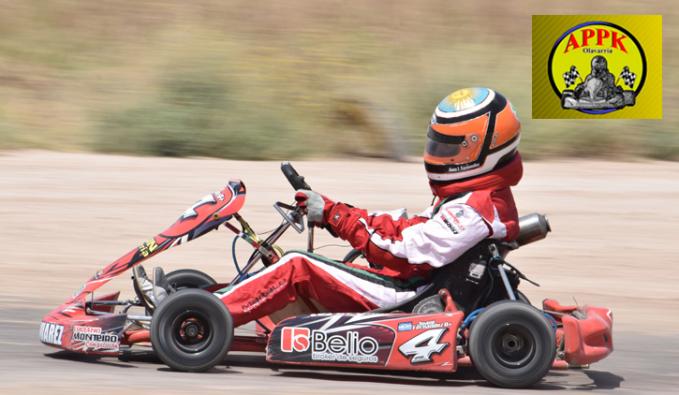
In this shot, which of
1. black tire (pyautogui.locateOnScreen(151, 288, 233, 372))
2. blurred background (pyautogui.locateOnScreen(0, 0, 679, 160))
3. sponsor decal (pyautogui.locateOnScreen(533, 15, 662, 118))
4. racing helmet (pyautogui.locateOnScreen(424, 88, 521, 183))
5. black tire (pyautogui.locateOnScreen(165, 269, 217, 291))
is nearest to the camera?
black tire (pyautogui.locateOnScreen(151, 288, 233, 372))

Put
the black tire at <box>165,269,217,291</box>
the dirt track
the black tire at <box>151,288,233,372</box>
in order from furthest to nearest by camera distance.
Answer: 1. the black tire at <box>165,269,217,291</box>
2. the dirt track
3. the black tire at <box>151,288,233,372</box>

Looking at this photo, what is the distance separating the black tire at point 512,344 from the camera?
18.3 feet

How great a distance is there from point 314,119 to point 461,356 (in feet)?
35.0

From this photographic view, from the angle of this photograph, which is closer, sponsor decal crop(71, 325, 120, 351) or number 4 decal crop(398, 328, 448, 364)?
number 4 decal crop(398, 328, 448, 364)

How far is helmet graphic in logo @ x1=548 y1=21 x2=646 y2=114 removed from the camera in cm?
1515

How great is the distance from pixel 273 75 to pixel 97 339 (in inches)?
504

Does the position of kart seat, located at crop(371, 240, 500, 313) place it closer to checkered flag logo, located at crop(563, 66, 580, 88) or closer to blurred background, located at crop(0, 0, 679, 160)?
blurred background, located at crop(0, 0, 679, 160)

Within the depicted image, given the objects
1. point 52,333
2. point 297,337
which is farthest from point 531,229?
point 52,333

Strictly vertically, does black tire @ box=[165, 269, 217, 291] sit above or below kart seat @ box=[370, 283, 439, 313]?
above

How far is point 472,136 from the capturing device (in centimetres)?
579

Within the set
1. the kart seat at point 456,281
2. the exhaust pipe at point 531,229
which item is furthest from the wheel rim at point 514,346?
the exhaust pipe at point 531,229

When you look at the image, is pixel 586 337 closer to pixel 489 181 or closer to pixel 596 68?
pixel 489 181

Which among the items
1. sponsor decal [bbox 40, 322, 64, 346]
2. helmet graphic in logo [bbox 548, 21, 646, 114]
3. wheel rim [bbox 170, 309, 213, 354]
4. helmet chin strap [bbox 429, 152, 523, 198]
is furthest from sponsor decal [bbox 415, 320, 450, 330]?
helmet graphic in logo [bbox 548, 21, 646, 114]

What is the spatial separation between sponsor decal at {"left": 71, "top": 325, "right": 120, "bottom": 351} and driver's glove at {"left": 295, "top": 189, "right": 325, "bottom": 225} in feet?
3.73
